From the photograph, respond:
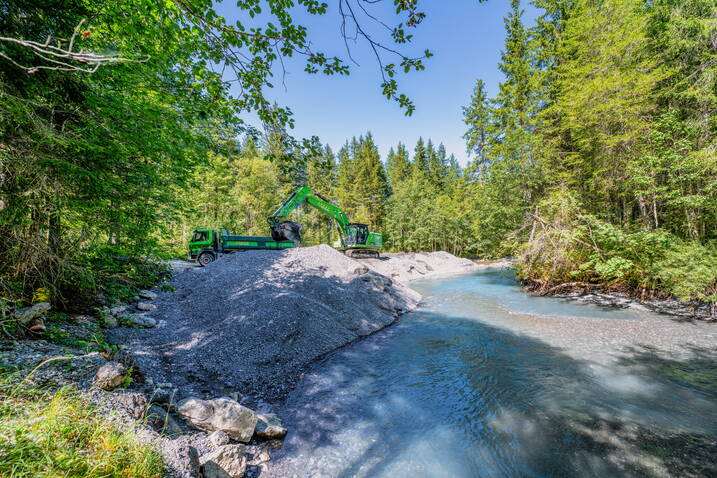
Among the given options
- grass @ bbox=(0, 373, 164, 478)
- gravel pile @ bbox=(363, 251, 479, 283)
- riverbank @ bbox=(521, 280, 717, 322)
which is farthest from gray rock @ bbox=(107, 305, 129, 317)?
riverbank @ bbox=(521, 280, 717, 322)

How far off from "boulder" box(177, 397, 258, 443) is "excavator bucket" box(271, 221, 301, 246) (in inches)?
381

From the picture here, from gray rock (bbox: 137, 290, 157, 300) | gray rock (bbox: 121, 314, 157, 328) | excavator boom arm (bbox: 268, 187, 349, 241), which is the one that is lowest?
gray rock (bbox: 121, 314, 157, 328)

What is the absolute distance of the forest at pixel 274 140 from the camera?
261 cm

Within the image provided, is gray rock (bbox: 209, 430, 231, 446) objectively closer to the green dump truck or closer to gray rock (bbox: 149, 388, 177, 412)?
gray rock (bbox: 149, 388, 177, 412)

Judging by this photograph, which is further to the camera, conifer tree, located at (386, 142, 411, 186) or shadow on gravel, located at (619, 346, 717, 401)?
conifer tree, located at (386, 142, 411, 186)

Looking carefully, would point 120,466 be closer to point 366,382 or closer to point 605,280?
point 366,382

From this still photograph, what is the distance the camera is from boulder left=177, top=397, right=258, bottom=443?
8.80 feet

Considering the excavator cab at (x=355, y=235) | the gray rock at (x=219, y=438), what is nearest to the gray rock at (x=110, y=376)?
the gray rock at (x=219, y=438)

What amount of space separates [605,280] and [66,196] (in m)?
13.8

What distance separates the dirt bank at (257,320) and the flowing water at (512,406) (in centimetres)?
56

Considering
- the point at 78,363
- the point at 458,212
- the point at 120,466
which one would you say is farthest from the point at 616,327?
the point at 458,212

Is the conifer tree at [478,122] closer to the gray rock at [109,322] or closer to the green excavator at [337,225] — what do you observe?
the green excavator at [337,225]

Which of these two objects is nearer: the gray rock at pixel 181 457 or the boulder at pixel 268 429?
the gray rock at pixel 181 457

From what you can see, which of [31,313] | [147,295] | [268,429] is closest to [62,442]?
[268,429]
